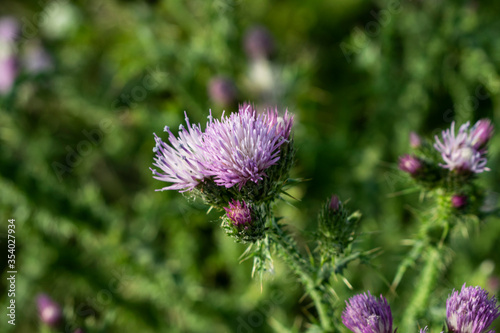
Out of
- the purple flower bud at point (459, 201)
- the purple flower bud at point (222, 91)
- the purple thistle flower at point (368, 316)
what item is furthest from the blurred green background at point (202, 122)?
the purple thistle flower at point (368, 316)

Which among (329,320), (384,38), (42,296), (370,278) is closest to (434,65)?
(384,38)

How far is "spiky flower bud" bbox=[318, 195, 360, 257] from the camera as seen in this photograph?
80.7 inches

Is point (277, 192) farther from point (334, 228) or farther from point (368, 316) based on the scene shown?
point (368, 316)

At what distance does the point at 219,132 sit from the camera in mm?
1834

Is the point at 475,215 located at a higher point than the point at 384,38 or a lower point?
lower

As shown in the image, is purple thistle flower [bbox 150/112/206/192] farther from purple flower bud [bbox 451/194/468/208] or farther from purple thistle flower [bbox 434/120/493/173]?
purple flower bud [bbox 451/194/468/208]

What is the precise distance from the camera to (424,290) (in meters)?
2.48

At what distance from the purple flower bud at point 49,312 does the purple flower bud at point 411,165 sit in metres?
2.35

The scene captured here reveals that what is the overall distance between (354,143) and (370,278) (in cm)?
146

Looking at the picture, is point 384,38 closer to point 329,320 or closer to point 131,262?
point 329,320

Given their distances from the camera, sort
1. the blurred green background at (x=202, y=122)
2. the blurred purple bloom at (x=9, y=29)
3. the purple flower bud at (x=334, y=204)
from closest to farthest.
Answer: the purple flower bud at (x=334, y=204), the blurred green background at (x=202, y=122), the blurred purple bloom at (x=9, y=29)

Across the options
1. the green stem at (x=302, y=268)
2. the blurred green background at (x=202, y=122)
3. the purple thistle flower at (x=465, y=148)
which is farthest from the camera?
the blurred green background at (x=202, y=122)

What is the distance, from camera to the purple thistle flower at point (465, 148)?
7.36 ft

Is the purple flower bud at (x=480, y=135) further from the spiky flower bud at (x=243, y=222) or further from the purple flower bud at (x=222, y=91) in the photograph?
the purple flower bud at (x=222, y=91)
